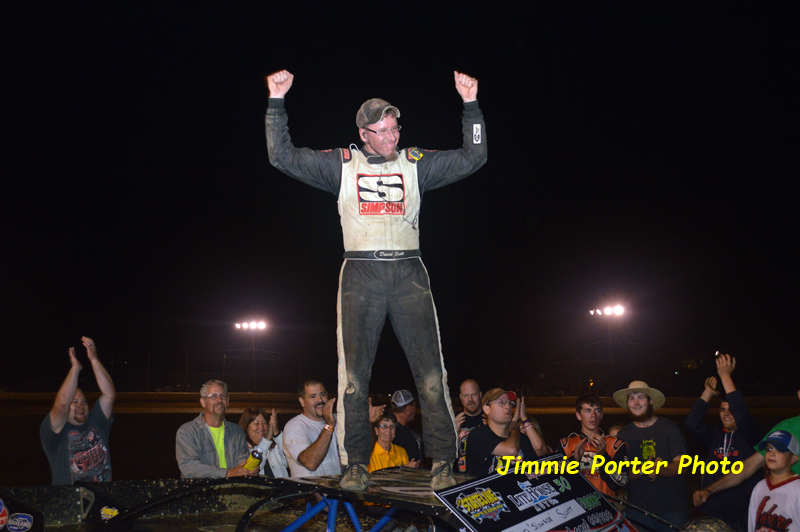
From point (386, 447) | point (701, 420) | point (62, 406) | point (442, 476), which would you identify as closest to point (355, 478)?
point (442, 476)

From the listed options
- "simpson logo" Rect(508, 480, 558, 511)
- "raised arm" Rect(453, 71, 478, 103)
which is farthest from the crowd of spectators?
"raised arm" Rect(453, 71, 478, 103)

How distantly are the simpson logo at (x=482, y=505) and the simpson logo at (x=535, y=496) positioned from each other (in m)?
0.09

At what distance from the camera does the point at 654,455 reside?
223 inches

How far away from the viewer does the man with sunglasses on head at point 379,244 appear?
3871 millimetres

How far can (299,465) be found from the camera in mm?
4852

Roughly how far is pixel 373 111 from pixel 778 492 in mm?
4324

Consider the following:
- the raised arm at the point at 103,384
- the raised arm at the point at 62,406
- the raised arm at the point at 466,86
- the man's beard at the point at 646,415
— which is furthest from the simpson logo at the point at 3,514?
the man's beard at the point at 646,415

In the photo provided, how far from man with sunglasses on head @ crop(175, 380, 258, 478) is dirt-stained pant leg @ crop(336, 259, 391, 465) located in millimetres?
1811

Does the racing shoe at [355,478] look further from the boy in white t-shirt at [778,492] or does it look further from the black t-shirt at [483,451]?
the boy in white t-shirt at [778,492]

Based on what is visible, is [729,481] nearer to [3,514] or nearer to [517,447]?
[517,447]

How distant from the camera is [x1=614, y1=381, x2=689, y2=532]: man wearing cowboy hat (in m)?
5.39

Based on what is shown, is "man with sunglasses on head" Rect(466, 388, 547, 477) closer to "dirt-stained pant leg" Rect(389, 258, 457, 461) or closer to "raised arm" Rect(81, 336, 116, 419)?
"dirt-stained pant leg" Rect(389, 258, 457, 461)

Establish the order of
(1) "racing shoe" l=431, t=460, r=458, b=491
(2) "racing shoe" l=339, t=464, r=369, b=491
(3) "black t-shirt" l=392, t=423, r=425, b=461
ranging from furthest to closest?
(3) "black t-shirt" l=392, t=423, r=425, b=461 < (1) "racing shoe" l=431, t=460, r=458, b=491 < (2) "racing shoe" l=339, t=464, r=369, b=491

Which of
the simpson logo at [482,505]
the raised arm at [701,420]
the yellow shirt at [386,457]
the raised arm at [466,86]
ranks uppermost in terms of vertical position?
the raised arm at [466,86]
